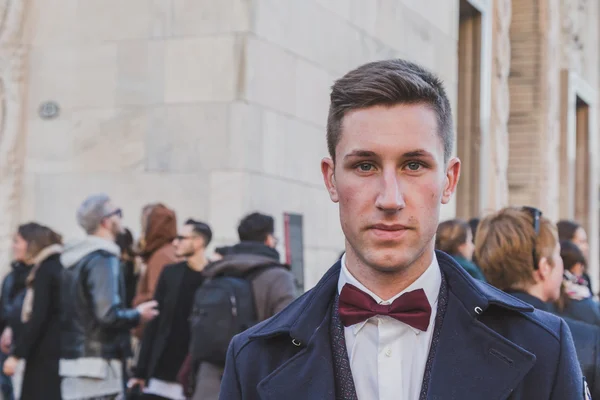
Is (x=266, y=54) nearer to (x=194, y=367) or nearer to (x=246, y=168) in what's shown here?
(x=246, y=168)

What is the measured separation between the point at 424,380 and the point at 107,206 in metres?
5.39

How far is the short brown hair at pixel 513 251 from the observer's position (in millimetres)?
4797

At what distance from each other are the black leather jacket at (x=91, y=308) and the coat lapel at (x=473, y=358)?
4905mm

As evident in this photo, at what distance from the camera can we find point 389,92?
2555 millimetres

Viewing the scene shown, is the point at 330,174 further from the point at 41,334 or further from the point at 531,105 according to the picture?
the point at 531,105

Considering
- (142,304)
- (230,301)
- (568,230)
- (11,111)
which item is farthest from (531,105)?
(230,301)

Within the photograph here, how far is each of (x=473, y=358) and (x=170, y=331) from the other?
532 centimetres

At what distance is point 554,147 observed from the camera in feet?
73.0

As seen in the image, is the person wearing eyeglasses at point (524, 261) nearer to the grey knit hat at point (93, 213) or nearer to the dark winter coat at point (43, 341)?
the grey knit hat at point (93, 213)

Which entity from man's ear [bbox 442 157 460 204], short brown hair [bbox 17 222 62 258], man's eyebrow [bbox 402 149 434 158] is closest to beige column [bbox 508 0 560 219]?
short brown hair [bbox 17 222 62 258]

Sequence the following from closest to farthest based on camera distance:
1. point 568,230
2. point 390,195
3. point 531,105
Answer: point 390,195
point 568,230
point 531,105

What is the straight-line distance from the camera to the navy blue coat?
2.49 metres

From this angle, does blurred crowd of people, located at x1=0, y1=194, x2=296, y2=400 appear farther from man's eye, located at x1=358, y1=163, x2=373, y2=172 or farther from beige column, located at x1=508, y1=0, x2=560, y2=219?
beige column, located at x1=508, y1=0, x2=560, y2=219

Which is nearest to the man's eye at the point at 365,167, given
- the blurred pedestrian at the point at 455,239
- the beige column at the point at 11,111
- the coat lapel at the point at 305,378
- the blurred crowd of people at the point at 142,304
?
the coat lapel at the point at 305,378
